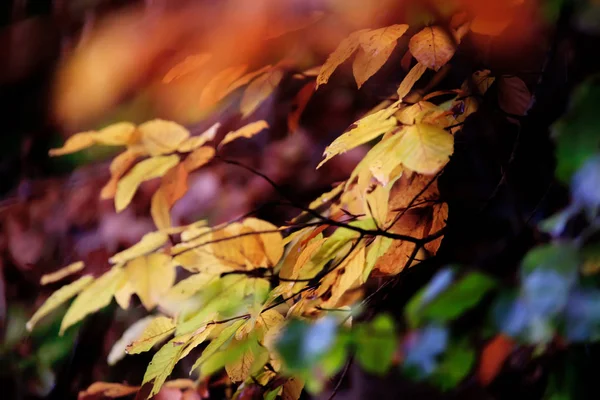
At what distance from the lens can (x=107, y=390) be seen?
0.90 metres

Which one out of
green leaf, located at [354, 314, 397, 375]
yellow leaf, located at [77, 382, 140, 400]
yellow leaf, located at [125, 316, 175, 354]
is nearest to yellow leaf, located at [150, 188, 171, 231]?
yellow leaf, located at [125, 316, 175, 354]

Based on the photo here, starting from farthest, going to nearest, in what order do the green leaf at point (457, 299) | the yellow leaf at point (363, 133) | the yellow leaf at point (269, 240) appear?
the yellow leaf at point (269, 240), the yellow leaf at point (363, 133), the green leaf at point (457, 299)

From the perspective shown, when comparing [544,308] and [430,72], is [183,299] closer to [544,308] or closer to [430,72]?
[544,308]

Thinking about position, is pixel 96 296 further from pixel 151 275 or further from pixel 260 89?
pixel 260 89

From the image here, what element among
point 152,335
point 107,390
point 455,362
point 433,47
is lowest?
point 107,390

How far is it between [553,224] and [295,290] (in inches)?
15.3

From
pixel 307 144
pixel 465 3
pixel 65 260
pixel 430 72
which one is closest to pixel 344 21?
pixel 465 3

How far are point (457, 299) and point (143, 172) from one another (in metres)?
0.55

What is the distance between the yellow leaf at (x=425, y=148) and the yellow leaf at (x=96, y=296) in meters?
0.48

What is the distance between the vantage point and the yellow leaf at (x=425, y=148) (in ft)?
1.37

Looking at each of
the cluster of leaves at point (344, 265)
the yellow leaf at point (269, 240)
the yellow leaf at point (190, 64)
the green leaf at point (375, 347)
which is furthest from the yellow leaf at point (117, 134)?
the green leaf at point (375, 347)

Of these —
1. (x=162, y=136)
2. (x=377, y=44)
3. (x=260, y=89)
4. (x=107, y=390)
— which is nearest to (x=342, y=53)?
(x=377, y=44)

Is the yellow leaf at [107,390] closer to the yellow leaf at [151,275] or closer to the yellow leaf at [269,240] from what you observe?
the yellow leaf at [151,275]

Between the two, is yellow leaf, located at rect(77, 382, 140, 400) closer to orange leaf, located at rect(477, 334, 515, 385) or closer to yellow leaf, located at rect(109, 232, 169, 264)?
yellow leaf, located at rect(109, 232, 169, 264)
